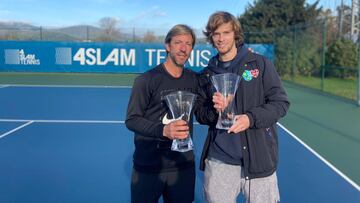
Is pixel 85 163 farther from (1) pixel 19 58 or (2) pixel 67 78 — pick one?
(1) pixel 19 58

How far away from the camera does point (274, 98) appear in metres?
2.45

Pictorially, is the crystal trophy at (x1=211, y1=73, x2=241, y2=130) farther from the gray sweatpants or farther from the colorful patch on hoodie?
the gray sweatpants

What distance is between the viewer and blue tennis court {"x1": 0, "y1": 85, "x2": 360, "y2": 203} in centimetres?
440

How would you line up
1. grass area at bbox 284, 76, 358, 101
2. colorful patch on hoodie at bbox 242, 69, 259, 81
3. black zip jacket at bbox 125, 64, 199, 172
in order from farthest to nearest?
grass area at bbox 284, 76, 358, 101 → black zip jacket at bbox 125, 64, 199, 172 → colorful patch on hoodie at bbox 242, 69, 259, 81

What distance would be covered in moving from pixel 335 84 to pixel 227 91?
16397 mm

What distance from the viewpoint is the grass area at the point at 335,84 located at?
1495 cm

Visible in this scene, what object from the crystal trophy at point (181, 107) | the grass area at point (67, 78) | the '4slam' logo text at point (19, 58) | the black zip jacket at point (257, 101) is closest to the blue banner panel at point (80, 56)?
the '4slam' logo text at point (19, 58)

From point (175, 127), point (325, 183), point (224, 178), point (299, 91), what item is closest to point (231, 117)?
point (175, 127)

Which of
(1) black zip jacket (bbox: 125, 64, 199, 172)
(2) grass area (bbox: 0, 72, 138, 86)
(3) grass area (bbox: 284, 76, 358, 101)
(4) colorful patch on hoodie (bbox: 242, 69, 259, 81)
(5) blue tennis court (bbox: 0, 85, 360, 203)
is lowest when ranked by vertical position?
(5) blue tennis court (bbox: 0, 85, 360, 203)

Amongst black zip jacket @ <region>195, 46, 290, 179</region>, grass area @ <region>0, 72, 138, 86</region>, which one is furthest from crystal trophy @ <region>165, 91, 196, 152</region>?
grass area @ <region>0, 72, 138, 86</region>

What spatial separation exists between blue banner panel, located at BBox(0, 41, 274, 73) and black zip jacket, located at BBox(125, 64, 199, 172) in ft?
57.7

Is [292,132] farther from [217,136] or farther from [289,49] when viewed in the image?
[289,49]

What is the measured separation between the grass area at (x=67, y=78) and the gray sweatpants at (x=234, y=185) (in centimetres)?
1436

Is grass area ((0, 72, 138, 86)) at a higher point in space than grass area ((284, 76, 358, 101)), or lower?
higher
